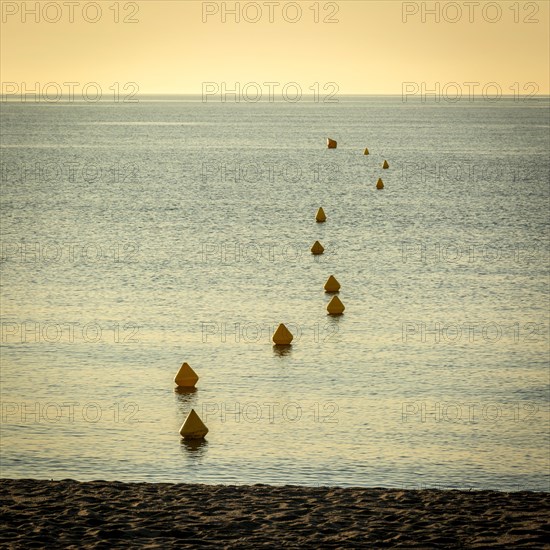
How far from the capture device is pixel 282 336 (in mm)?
25203

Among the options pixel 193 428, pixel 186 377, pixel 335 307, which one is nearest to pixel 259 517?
pixel 193 428

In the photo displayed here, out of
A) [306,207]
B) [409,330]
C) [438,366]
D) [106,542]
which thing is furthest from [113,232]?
[106,542]

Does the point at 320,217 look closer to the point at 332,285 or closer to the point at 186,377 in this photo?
the point at 332,285

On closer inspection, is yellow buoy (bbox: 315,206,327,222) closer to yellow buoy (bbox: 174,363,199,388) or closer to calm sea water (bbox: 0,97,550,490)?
calm sea water (bbox: 0,97,550,490)

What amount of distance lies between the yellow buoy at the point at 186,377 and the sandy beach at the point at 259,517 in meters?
6.88

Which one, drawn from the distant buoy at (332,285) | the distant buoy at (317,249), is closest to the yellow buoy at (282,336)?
the distant buoy at (332,285)

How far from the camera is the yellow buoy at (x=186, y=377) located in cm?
2116

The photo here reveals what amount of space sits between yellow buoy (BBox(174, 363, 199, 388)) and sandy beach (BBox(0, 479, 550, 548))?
6883mm

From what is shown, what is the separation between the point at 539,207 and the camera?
209 ft

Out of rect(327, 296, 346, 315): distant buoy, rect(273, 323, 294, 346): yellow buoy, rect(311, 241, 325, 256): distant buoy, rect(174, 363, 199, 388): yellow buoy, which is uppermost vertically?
rect(311, 241, 325, 256): distant buoy

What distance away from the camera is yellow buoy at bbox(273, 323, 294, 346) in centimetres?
2517

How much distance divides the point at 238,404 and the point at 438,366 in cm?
528

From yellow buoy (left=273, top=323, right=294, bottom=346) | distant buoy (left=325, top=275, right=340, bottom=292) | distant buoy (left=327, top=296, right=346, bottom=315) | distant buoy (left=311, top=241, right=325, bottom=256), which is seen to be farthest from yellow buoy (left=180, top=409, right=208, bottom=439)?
distant buoy (left=311, top=241, right=325, bottom=256)

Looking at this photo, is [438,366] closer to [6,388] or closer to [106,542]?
[6,388]
